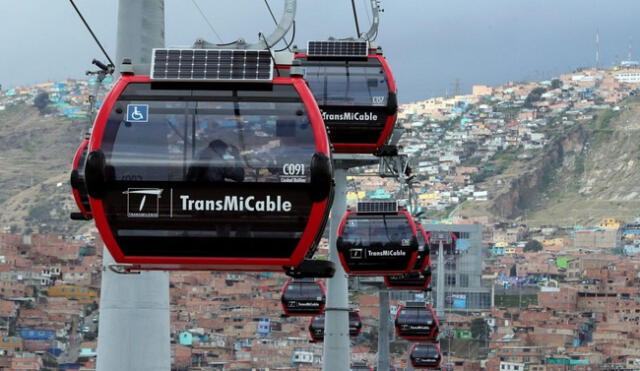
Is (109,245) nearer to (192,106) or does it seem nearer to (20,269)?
(192,106)

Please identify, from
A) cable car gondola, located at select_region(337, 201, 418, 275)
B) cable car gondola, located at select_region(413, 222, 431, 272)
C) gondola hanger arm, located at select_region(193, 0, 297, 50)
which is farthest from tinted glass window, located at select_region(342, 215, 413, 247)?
gondola hanger arm, located at select_region(193, 0, 297, 50)

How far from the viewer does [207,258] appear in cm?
729

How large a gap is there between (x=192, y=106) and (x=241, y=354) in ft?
456

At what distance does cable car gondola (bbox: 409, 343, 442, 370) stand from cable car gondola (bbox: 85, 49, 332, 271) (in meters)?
31.7

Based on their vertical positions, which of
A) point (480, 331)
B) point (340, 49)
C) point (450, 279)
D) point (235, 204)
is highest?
point (450, 279)

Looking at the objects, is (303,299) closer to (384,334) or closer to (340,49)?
(384,334)

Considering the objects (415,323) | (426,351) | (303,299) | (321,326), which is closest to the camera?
(303,299)

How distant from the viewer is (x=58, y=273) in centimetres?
17312

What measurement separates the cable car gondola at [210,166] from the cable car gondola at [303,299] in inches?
837

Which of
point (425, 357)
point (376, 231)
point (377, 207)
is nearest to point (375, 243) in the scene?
point (376, 231)

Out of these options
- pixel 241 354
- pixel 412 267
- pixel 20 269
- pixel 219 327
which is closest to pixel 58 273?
pixel 20 269

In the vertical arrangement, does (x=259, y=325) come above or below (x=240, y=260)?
above

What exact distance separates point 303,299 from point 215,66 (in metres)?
21.7

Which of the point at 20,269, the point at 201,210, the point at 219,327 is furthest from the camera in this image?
the point at 20,269
